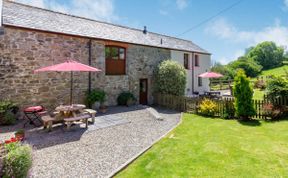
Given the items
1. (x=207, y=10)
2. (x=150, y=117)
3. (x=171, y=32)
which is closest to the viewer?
(x=150, y=117)

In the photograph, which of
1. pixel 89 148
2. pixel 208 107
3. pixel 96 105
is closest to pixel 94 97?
pixel 96 105

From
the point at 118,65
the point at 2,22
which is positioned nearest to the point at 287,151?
the point at 118,65

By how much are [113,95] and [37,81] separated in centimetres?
503

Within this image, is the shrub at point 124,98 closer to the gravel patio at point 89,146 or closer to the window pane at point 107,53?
the window pane at point 107,53

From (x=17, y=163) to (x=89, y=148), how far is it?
2.87m

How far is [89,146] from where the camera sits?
6.32 m

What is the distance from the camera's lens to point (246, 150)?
6.05 meters

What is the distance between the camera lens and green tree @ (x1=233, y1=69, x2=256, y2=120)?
32.6 ft

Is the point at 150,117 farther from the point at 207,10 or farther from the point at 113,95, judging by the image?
the point at 207,10

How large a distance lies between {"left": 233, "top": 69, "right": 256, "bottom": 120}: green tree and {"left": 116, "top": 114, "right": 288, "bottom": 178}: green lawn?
52.8 inches

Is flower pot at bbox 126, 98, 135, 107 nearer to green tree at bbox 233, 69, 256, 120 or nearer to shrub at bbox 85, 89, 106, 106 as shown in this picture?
shrub at bbox 85, 89, 106, 106

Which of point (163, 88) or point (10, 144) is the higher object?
point (163, 88)

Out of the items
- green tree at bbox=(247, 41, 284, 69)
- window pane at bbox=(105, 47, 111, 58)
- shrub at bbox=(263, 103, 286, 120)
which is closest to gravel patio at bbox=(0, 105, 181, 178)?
shrub at bbox=(263, 103, 286, 120)

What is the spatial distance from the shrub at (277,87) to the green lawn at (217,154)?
260 centimetres
